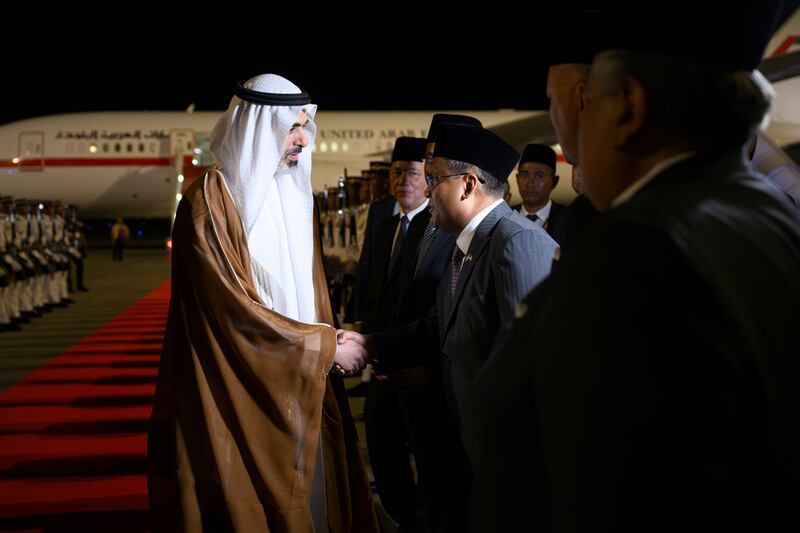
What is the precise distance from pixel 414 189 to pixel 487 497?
4563 millimetres

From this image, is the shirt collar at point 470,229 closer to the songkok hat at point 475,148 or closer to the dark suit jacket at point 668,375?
the songkok hat at point 475,148

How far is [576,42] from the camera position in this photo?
176cm

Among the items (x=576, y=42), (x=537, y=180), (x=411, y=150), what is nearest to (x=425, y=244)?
(x=411, y=150)

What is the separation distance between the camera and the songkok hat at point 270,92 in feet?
10.8

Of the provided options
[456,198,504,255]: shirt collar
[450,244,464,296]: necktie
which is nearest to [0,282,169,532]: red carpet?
[450,244,464,296]: necktie

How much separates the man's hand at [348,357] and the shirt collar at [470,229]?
591 millimetres

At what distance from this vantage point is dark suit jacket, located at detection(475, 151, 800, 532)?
0.96 meters

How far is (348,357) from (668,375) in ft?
7.63

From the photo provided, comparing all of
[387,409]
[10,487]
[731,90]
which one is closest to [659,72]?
[731,90]

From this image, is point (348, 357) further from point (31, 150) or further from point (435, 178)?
point (31, 150)

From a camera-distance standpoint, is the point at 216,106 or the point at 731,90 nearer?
the point at 731,90

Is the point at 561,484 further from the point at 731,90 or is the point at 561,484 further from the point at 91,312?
the point at 91,312

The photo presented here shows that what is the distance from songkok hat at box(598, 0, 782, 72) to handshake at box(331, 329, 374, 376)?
213cm

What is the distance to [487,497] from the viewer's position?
1139 mm
